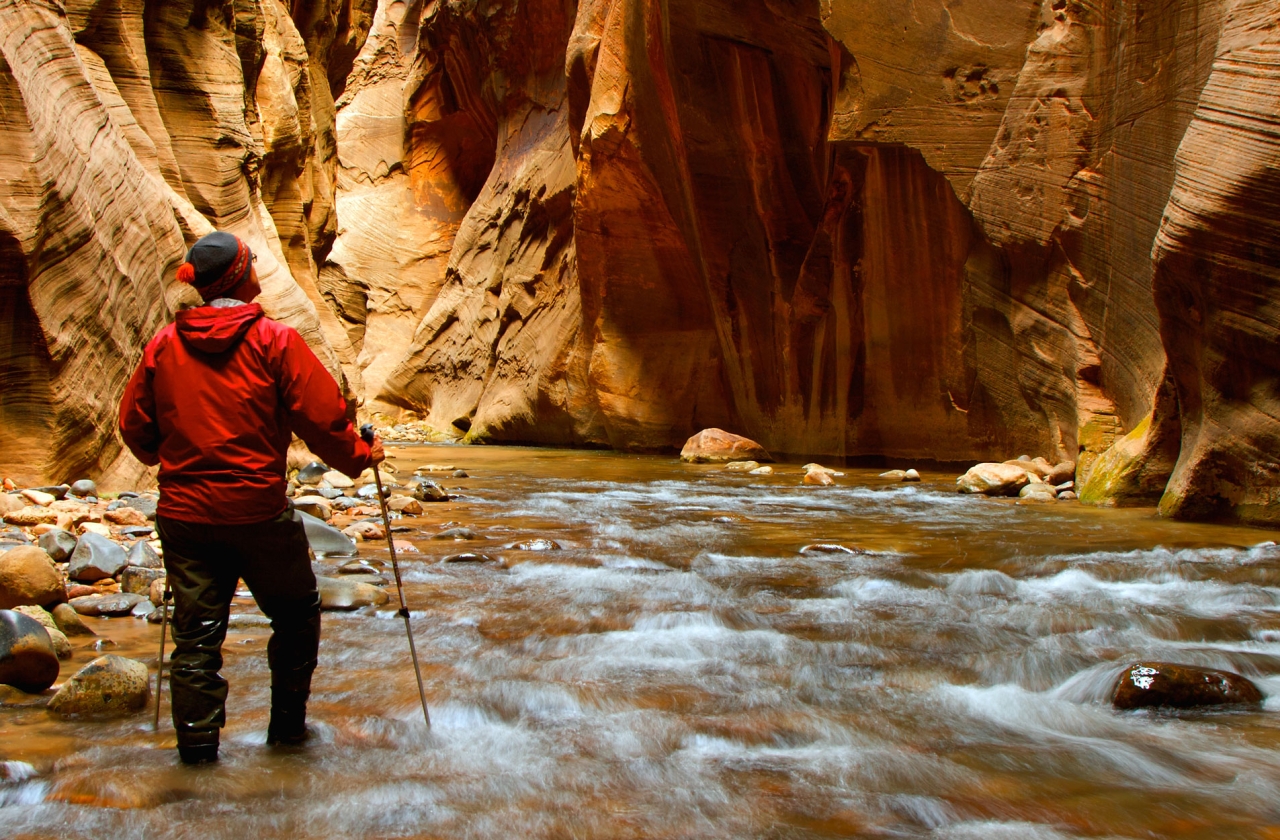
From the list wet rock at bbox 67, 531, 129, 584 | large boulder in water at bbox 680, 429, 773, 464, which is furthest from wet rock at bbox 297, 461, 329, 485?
large boulder in water at bbox 680, 429, 773, 464

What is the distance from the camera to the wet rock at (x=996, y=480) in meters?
9.78

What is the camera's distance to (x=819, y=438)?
48.9ft

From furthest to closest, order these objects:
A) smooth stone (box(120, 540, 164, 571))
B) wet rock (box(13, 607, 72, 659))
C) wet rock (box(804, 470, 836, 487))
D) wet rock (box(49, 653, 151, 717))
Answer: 1. wet rock (box(804, 470, 836, 487))
2. smooth stone (box(120, 540, 164, 571))
3. wet rock (box(13, 607, 72, 659))
4. wet rock (box(49, 653, 151, 717))

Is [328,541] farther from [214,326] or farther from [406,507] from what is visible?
[214,326]

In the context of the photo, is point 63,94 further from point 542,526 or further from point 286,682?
point 286,682

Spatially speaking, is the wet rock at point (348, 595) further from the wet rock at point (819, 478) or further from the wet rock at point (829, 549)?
the wet rock at point (819, 478)

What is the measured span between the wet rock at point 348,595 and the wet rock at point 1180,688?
130 inches

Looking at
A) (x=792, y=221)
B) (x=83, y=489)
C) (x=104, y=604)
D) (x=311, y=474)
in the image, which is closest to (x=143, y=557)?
(x=104, y=604)

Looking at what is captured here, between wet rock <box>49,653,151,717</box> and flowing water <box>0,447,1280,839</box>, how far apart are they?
9cm

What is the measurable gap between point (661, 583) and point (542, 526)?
101 inches

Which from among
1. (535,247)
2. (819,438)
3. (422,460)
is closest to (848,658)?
(819,438)

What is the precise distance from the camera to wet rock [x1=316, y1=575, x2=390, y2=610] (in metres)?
4.90

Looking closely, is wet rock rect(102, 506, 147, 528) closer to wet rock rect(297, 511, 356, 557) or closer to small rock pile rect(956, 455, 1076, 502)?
wet rock rect(297, 511, 356, 557)

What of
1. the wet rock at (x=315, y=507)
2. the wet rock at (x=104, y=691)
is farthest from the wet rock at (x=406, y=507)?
the wet rock at (x=104, y=691)
